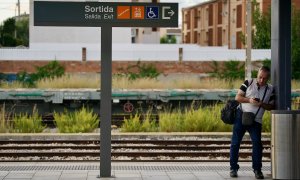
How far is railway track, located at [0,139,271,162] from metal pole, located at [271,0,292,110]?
3.51m

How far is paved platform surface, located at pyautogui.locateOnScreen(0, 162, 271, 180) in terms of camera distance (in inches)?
442

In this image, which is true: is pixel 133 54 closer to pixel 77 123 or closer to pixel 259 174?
pixel 77 123

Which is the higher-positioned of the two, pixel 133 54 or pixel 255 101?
pixel 133 54

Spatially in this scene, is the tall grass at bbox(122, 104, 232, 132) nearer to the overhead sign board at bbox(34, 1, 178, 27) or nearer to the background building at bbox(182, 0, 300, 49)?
the overhead sign board at bbox(34, 1, 178, 27)

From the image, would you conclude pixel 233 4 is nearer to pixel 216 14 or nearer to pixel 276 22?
pixel 216 14

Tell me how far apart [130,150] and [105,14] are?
5418mm

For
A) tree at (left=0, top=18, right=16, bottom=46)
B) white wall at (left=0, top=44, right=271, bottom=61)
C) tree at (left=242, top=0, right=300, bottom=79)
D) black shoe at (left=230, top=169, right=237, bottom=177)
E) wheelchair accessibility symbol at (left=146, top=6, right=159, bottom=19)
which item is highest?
tree at (left=0, top=18, right=16, bottom=46)

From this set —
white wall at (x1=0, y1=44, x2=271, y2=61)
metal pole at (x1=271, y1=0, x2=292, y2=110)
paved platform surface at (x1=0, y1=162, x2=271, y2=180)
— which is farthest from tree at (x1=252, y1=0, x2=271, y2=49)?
metal pole at (x1=271, y1=0, x2=292, y2=110)

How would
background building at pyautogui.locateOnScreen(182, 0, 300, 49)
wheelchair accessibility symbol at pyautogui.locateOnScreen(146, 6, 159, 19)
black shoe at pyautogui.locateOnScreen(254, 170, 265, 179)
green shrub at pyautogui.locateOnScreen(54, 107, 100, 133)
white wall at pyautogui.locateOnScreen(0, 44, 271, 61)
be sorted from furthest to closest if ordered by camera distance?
background building at pyautogui.locateOnScreen(182, 0, 300, 49) → white wall at pyautogui.locateOnScreen(0, 44, 271, 61) → green shrub at pyautogui.locateOnScreen(54, 107, 100, 133) → black shoe at pyautogui.locateOnScreen(254, 170, 265, 179) → wheelchair accessibility symbol at pyautogui.locateOnScreen(146, 6, 159, 19)

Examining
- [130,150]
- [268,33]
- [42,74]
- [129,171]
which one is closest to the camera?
[129,171]

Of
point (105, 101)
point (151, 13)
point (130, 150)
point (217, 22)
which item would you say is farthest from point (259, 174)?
point (217, 22)

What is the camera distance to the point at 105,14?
1073 cm

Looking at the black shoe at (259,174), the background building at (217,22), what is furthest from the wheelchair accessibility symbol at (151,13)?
the background building at (217,22)

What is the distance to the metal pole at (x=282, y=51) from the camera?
10802 millimetres
